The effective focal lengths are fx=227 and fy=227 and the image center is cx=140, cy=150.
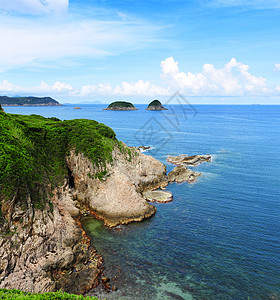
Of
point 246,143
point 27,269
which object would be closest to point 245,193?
point 27,269

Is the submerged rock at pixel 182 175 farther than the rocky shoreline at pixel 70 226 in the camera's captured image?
Yes

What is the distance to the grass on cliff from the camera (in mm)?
26531

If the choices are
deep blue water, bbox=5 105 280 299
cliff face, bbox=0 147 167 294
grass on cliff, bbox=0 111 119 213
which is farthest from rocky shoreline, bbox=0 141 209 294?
Result: deep blue water, bbox=5 105 280 299

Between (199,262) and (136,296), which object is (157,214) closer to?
(199,262)

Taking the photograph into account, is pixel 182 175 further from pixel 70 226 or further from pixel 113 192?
pixel 70 226

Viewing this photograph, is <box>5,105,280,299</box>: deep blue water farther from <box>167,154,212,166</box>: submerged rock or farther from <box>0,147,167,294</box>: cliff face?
<box>167,154,212,166</box>: submerged rock

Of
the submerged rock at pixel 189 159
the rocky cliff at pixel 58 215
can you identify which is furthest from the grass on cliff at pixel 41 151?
the submerged rock at pixel 189 159

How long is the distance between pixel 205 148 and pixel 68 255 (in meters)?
72.1

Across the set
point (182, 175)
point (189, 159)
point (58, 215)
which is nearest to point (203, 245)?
point (58, 215)

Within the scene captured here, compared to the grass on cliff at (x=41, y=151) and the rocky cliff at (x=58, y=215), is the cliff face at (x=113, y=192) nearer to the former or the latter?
the rocky cliff at (x=58, y=215)

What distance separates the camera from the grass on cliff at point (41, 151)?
26531 millimetres

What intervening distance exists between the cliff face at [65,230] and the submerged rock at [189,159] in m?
31.0

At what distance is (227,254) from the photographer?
2917 centimetres

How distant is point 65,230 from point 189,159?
5073 centimetres
